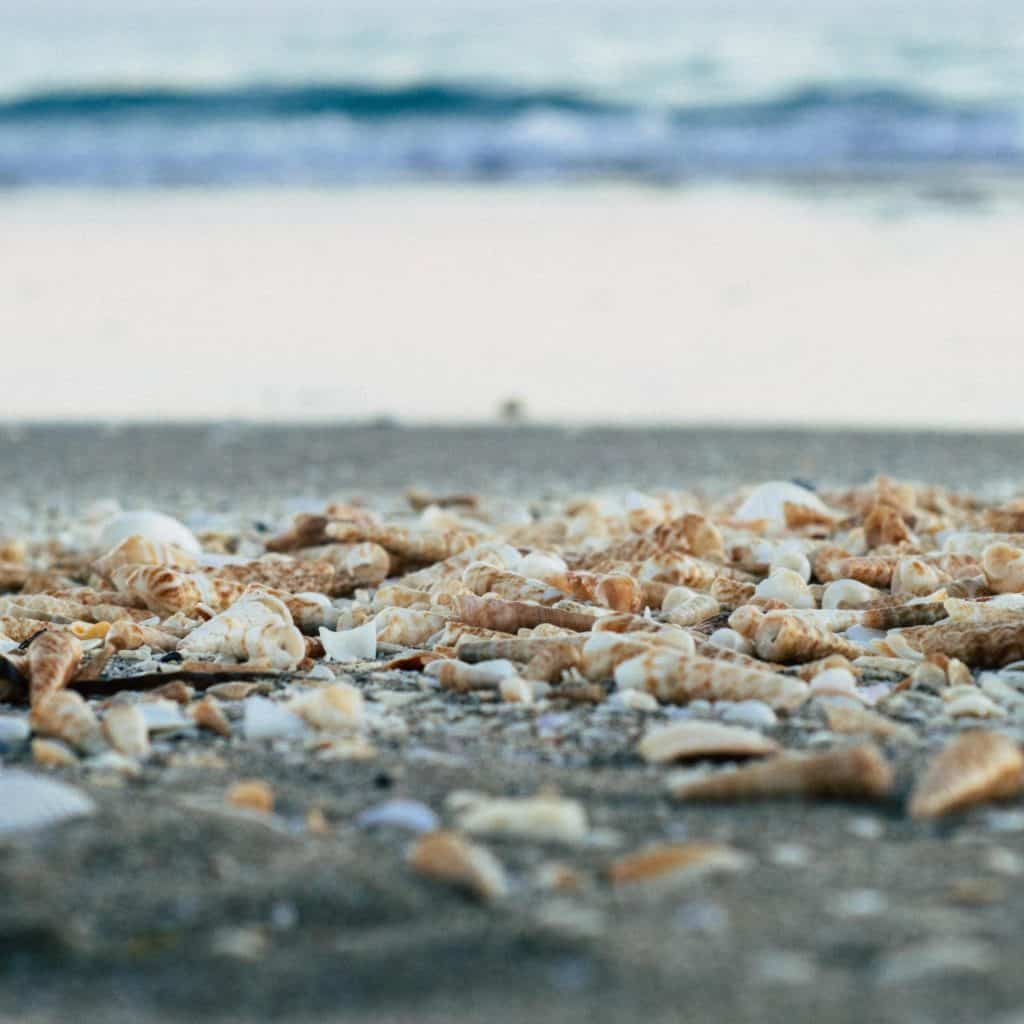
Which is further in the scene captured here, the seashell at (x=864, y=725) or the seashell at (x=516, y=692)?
the seashell at (x=516, y=692)

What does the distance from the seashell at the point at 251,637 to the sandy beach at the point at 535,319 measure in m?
3.49

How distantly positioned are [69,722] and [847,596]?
1319 millimetres

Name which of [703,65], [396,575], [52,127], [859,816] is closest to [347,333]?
[396,575]

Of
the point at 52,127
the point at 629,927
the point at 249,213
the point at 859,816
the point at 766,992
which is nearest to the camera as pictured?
the point at 766,992

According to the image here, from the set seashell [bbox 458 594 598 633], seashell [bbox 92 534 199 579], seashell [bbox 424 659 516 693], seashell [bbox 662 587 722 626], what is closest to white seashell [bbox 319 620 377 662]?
seashell [bbox 458 594 598 633]

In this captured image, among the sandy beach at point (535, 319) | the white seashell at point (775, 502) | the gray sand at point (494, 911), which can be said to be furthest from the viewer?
the sandy beach at point (535, 319)

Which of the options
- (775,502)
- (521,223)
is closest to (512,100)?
(521,223)

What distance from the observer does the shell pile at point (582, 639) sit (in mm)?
1764

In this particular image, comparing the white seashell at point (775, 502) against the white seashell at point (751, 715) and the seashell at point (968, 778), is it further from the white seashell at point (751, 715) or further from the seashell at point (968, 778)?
the seashell at point (968, 778)

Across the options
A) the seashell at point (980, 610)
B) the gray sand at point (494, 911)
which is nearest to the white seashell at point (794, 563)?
the seashell at point (980, 610)

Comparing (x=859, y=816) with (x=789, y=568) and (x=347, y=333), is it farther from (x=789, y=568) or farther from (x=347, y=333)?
(x=347, y=333)

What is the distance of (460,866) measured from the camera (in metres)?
1.39

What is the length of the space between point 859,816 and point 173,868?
25.6 inches

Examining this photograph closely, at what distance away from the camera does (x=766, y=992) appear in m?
1.16
